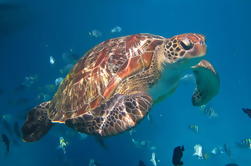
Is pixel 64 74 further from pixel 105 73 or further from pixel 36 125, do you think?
pixel 105 73

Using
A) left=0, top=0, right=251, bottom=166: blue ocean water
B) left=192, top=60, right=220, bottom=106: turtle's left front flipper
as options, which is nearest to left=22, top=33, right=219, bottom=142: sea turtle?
left=192, top=60, right=220, bottom=106: turtle's left front flipper

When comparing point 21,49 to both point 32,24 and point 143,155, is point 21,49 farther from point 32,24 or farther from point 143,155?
point 143,155

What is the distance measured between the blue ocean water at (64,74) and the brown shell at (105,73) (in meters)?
6.81

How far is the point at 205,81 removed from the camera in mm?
4406

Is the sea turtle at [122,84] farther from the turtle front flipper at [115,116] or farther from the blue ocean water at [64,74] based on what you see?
the blue ocean water at [64,74]

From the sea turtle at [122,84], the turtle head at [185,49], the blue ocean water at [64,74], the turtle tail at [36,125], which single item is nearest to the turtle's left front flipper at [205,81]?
the sea turtle at [122,84]

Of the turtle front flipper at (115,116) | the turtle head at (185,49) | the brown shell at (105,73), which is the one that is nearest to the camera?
the turtle front flipper at (115,116)

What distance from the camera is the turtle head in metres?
3.46

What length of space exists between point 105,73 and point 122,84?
0.33 meters

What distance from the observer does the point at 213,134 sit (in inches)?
1069

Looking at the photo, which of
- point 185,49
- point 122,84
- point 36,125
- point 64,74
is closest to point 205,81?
point 185,49

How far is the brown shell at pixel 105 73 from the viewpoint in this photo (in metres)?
3.73

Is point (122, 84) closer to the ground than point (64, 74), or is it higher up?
closer to the ground

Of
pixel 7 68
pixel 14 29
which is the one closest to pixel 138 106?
pixel 14 29
